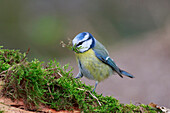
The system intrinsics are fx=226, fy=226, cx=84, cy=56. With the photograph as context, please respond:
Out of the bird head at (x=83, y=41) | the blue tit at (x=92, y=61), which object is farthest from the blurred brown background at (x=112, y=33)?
the bird head at (x=83, y=41)

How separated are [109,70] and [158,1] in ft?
24.4

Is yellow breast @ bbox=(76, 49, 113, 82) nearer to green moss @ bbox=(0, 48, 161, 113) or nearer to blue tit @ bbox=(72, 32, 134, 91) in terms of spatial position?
blue tit @ bbox=(72, 32, 134, 91)

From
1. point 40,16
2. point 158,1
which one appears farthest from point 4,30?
point 158,1

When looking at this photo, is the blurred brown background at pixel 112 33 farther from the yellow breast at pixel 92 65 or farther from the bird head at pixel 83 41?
the bird head at pixel 83 41

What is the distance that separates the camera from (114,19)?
9.11 m

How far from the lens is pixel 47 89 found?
1816 mm

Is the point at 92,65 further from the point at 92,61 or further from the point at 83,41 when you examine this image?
the point at 83,41

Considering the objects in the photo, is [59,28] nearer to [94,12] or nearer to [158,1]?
[94,12]

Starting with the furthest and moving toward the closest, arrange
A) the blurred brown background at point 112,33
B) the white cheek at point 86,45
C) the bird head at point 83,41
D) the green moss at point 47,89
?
the blurred brown background at point 112,33
the white cheek at point 86,45
the bird head at point 83,41
the green moss at point 47,89

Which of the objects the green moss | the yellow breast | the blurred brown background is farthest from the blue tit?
the blurred brown background

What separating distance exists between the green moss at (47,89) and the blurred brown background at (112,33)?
12.7ft

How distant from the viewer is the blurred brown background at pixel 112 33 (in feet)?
21.8

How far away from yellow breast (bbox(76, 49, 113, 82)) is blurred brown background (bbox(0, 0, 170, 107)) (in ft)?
8.75

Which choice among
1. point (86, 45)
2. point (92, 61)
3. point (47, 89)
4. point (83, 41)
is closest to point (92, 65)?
point (92, 61)
